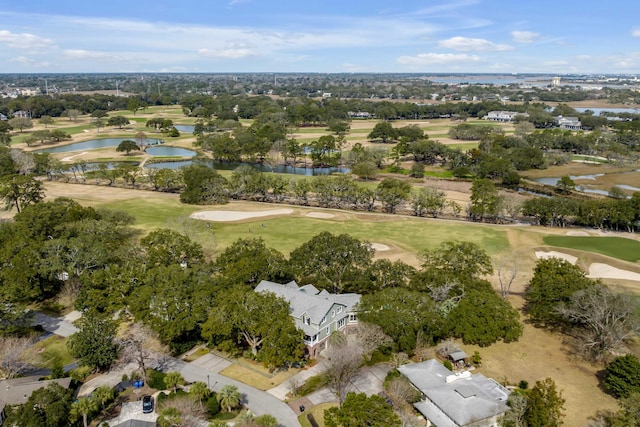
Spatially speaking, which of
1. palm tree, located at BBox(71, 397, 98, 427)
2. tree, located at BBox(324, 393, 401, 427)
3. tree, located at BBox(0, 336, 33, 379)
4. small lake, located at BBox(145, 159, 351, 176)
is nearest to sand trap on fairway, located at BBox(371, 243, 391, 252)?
tree, located at BBox(324, 393, 401, 427)

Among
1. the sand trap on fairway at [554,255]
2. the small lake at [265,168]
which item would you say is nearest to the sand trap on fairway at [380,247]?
the sand trap on fairway at [554,255]

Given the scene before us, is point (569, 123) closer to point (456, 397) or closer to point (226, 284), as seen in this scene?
point (226, 284)

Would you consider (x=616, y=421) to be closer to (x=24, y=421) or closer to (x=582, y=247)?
(x=24, y=421)

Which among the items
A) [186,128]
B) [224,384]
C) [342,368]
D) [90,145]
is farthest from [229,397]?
[186,128]

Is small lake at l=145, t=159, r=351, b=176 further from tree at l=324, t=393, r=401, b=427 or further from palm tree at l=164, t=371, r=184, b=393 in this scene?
tree at l=324, t=393, r=401, b=427

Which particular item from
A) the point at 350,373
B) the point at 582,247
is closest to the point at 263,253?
the point at 350,373
